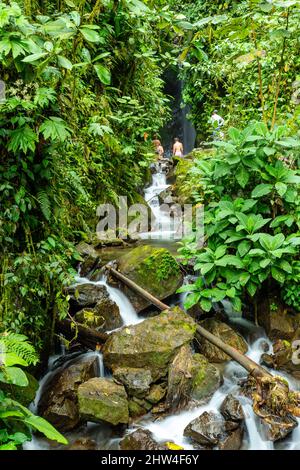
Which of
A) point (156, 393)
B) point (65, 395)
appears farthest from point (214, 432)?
point (65, 395)

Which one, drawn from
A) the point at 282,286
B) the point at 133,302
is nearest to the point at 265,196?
the point at 282,286

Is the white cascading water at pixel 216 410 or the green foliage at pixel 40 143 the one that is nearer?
the green foliage at pixel 40 143

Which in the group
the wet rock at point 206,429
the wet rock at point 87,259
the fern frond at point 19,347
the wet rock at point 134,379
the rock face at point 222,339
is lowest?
the wet rock at point 206,429

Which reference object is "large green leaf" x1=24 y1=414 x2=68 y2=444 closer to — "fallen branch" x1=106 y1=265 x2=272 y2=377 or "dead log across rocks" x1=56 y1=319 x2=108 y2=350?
"dead log across rocks" x1=56 y1=319 x2=108 y2=350

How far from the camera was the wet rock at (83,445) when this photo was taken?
366 cm

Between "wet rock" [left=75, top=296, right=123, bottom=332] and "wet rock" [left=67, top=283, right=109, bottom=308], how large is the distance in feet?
0.36

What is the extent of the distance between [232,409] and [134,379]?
1099mm

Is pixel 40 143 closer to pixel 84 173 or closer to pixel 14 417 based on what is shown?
pixel 14 417

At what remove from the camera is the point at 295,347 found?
4.77 metres

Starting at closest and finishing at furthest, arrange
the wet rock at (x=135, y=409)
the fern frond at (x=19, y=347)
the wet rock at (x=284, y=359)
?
the fern frond at (x=19, y=347), the wet rock at (x=135, y=409), the wet rock at (x=284, y=359)

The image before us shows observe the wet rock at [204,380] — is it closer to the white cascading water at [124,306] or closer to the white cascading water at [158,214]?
the white cascading water at [124,306]

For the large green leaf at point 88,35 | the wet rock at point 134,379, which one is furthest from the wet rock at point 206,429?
the large green leaf at point 88,35

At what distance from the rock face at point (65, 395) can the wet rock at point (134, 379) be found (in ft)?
A: 1.21
